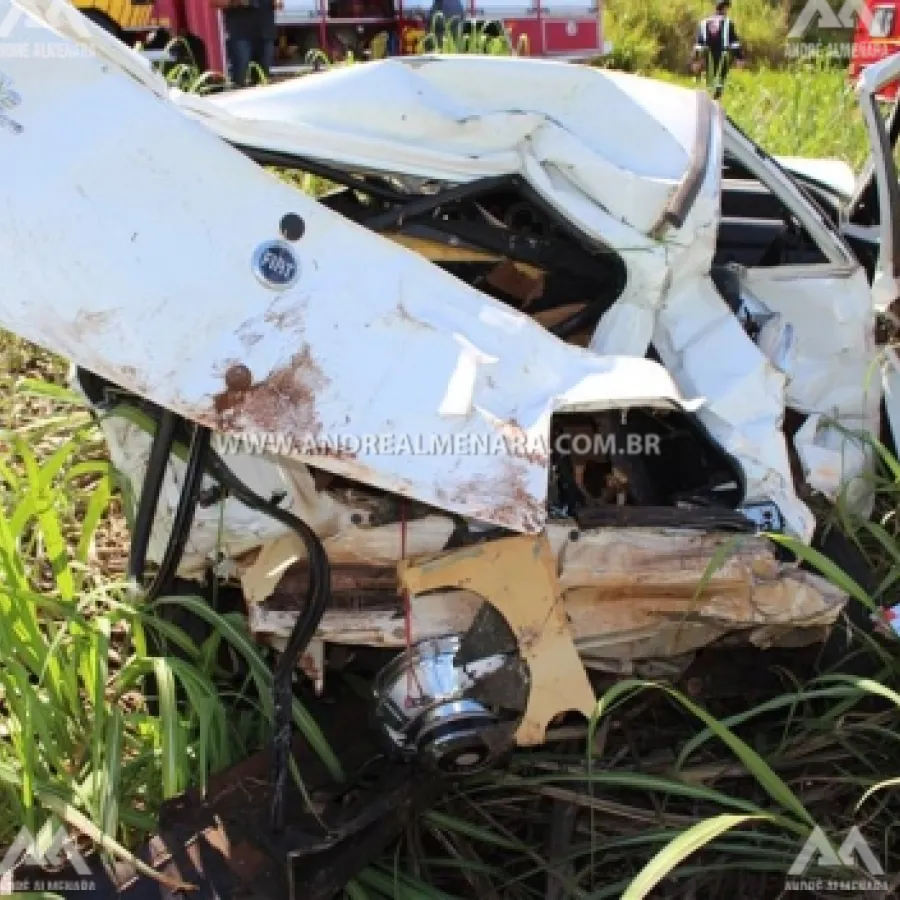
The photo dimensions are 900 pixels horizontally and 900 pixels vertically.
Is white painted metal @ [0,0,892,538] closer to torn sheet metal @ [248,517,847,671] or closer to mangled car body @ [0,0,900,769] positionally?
mangled car body @ [0,0,900,769]

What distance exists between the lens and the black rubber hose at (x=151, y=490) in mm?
2062

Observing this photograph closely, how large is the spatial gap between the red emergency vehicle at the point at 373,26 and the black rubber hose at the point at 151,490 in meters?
6.91

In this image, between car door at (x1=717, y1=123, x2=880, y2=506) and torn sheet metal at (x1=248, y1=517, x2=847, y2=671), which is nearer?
torn sheet metal at (x1=248, y1=517, x2=847, y2=671)

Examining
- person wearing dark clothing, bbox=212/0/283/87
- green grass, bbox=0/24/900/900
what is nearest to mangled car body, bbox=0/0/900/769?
green grass, bbox=0/24/900/900

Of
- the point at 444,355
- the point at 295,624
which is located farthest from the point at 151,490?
the point at 444,355

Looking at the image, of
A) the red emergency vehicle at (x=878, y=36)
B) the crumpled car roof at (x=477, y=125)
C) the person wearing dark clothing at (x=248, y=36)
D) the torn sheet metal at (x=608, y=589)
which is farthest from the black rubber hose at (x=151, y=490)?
the person wearing dark clothing at (x=248, y=36)

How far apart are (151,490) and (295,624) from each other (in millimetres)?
394

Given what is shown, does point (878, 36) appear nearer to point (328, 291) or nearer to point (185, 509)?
point (328, 291)

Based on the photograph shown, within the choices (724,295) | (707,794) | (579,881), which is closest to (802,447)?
(724,295)

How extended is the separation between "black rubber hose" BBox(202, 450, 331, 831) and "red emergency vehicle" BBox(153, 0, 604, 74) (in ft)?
22.9

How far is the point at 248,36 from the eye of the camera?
8859mm

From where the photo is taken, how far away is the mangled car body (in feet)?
5.98

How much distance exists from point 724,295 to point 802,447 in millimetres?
418

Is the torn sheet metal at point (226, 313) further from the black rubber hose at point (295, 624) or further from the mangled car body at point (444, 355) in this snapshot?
the black rubber hose at point (295, 624)
